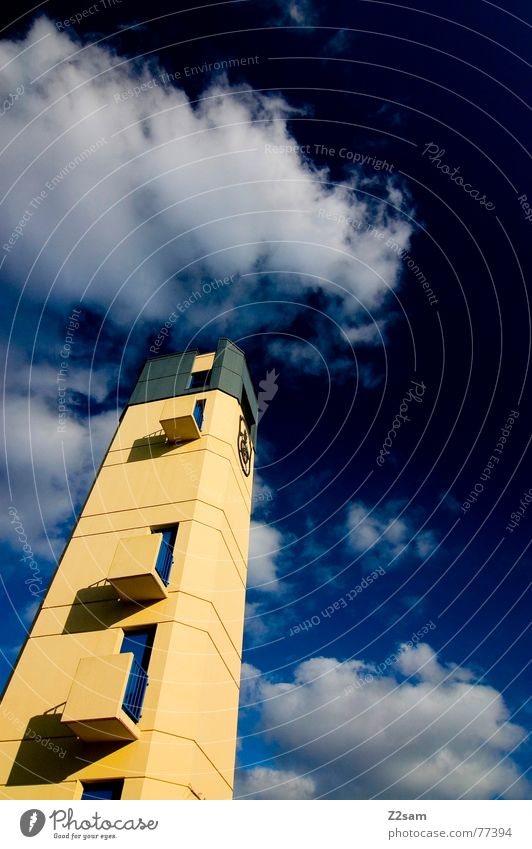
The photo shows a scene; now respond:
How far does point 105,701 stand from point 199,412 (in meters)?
12.2

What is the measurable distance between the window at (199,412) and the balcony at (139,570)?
663 cm

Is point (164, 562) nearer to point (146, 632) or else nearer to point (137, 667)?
point (146, 632)

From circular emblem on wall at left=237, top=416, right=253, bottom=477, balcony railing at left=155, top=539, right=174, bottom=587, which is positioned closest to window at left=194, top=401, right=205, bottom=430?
circular emblem on wall at left=237, top=416, right=253, bottom=477

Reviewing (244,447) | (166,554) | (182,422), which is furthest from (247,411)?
(166,554)

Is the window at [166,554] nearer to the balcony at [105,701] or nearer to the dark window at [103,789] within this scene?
the balcony at [105,701]

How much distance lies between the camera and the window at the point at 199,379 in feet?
77.1

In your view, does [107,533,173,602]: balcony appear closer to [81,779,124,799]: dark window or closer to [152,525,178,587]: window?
[152,525,178,587]: window

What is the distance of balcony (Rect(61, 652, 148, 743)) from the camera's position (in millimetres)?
11922

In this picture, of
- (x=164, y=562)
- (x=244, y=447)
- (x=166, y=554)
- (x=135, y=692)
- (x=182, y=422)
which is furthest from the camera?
(x=244, y=447)

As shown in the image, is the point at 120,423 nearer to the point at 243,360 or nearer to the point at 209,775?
the point at 243,360

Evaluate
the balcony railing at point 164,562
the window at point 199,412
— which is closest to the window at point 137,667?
the balcony railing at point 164,562

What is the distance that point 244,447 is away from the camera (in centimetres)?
2327

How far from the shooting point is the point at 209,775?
1366 centimetres
